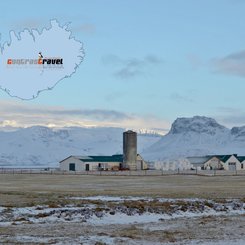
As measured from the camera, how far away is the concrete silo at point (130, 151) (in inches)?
5950

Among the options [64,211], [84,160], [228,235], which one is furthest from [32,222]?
[84,160]

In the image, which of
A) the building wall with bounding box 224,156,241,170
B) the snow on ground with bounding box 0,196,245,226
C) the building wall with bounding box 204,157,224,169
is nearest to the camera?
the snow on ground with bounding box 0,196,245,226

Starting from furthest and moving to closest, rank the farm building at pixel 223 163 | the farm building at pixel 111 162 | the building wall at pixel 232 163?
the farm building at pixel 223 163 → the building wall at pixel 232 163 → the farm building at pixel 111 162

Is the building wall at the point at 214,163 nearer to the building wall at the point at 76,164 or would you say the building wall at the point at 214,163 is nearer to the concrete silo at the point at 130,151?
the concrete silo at the point at 130,151

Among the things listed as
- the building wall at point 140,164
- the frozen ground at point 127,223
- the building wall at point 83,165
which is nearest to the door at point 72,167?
the building wall at point 83,165

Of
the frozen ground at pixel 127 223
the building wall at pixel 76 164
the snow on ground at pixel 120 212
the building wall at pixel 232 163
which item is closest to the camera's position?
the frozen ground at pixel 127 223

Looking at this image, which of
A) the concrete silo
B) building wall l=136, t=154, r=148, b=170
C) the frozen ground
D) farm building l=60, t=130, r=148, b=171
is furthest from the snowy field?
building wall l=136, t=154, r=148, b=170

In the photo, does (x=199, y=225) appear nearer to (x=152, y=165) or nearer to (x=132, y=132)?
(x=132, y=132)

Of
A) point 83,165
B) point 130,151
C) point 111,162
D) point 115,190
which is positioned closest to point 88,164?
point 83,165

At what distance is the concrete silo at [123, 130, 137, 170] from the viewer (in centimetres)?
15112

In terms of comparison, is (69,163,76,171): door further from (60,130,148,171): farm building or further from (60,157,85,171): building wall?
(60,157,85,171): building wall

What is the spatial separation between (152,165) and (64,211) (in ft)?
→ 450

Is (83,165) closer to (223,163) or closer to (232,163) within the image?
(223,163)

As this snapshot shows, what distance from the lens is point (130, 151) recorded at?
15325cm
